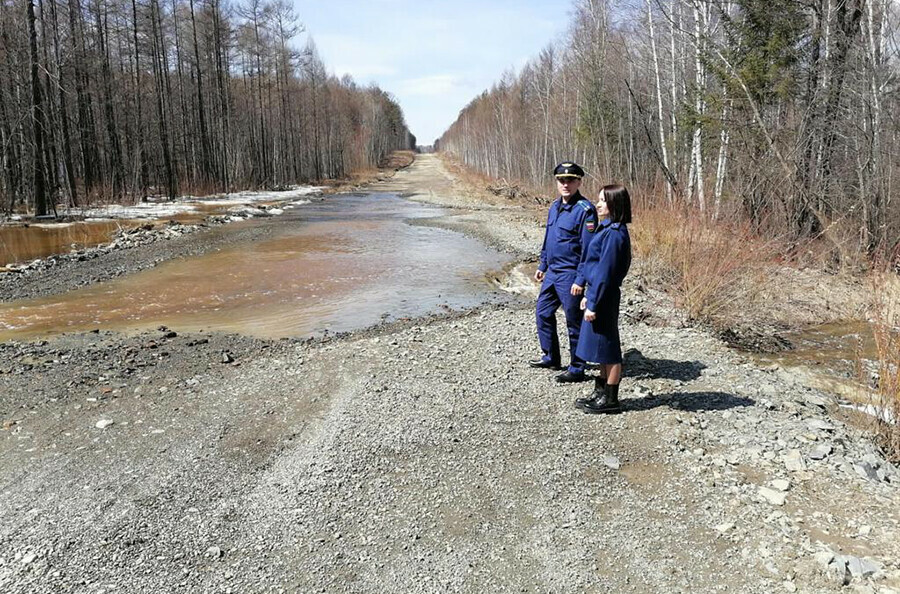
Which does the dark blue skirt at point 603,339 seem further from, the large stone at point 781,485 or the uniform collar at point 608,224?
the large stone at point 781,485

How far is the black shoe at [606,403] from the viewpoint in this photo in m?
5.19

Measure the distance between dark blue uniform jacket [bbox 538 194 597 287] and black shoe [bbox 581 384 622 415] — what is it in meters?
1.03

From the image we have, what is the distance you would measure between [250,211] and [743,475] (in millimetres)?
27430

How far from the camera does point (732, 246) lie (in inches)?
328

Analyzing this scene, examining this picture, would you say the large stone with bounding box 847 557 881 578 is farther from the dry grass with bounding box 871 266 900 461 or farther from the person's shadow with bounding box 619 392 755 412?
the person's shadow with bounding box 619 392 755 412

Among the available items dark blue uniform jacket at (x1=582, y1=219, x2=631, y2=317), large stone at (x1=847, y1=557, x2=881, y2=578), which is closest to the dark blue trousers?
dark blue uniform jacket at (x1=582, y1=219, x2=631, y2=317)

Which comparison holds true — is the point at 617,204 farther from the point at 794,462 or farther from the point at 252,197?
the point at 252,197

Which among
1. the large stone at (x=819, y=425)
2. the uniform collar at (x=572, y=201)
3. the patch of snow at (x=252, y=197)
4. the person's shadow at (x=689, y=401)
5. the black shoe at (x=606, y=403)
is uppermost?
the patch of snow at (x=252, y=197)

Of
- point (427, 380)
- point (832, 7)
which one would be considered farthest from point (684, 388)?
point (832, 7)

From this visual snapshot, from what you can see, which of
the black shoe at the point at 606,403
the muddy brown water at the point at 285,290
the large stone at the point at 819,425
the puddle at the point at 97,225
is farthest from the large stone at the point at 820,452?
the puddle at the point at 97,225

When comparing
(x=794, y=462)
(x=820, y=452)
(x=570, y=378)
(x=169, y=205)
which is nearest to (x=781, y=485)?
(x=794, y=462)

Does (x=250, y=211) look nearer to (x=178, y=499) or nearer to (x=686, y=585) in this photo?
(x=178, y=499)

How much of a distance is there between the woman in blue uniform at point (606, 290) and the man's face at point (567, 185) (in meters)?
0.69

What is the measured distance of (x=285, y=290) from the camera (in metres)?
12.4
